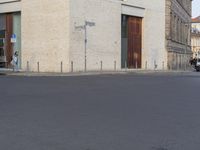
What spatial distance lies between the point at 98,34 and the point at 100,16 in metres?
1.92

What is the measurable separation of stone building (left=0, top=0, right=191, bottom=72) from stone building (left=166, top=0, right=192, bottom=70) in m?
4.27

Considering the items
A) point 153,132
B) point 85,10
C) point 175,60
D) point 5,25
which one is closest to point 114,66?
point 85,10

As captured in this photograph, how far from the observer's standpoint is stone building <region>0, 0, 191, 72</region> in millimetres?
43281

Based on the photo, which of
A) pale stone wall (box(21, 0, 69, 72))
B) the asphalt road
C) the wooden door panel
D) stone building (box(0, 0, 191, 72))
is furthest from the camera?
the wooden door panel

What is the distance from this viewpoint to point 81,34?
4403 cm

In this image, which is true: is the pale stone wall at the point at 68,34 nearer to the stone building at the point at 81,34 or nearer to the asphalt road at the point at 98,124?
the stone building at the point at 81,34

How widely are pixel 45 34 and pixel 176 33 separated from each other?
33.9 meters

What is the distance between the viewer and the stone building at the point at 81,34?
43281mm

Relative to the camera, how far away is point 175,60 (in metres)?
69.9

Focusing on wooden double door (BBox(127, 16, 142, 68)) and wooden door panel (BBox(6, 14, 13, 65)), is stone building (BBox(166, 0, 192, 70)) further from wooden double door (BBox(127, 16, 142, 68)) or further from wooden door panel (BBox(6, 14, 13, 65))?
wooden door panel (BBox(6, 14, 13, 65))

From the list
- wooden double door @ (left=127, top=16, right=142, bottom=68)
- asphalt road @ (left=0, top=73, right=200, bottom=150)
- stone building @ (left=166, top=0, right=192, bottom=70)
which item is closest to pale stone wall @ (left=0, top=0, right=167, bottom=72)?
wooden double door @ (left=127, top=16, right=142, bottom=68)

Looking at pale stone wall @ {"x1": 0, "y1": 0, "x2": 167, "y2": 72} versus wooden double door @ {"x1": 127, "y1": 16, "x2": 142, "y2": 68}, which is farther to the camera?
wooden double door @ {"x1": 127, "y1": 16, "x2": 142, "y2": 68}

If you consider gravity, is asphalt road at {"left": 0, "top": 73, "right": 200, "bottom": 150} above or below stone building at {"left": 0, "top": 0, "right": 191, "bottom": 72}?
below

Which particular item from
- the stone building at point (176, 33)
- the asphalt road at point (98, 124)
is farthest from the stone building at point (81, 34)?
the asphalt road at point (98, 124)
